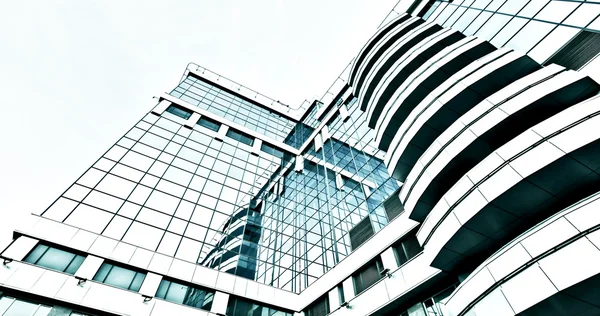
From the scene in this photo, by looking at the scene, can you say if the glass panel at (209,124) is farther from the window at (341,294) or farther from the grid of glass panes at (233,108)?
the window at (341,294)

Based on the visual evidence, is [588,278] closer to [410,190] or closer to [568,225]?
[568,225]

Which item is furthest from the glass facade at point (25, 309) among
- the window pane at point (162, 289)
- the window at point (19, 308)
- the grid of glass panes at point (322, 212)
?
the grid of glass panes at point (322, 212)

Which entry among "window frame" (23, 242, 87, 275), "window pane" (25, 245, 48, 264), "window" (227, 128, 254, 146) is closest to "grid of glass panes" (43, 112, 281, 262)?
"window frame" (23, 242, 87, 275)

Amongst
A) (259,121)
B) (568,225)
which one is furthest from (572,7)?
(259,121)

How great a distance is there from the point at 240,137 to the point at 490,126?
34.5 m

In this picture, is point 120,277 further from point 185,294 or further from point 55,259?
point 185,294

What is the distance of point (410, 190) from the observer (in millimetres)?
18531

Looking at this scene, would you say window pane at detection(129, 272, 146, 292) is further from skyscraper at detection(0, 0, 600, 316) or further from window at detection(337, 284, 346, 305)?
window at detection(337, 284, 346, 305)

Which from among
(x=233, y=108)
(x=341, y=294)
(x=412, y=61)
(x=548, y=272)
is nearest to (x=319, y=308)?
(x=341, y=294)

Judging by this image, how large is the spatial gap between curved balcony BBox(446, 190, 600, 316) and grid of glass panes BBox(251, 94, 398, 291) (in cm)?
982

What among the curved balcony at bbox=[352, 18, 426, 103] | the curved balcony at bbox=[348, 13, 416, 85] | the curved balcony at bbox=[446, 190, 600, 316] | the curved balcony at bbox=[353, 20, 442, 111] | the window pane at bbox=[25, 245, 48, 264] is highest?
the curved balcony at bbox=[348, 13, 416, 85]

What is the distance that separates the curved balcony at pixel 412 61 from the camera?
26453mm

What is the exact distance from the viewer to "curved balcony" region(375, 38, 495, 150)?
2281cm

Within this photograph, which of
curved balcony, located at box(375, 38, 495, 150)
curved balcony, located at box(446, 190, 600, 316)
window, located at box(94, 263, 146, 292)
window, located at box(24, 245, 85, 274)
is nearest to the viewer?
curved balcony, located at box(446, 190, 600, 316)
